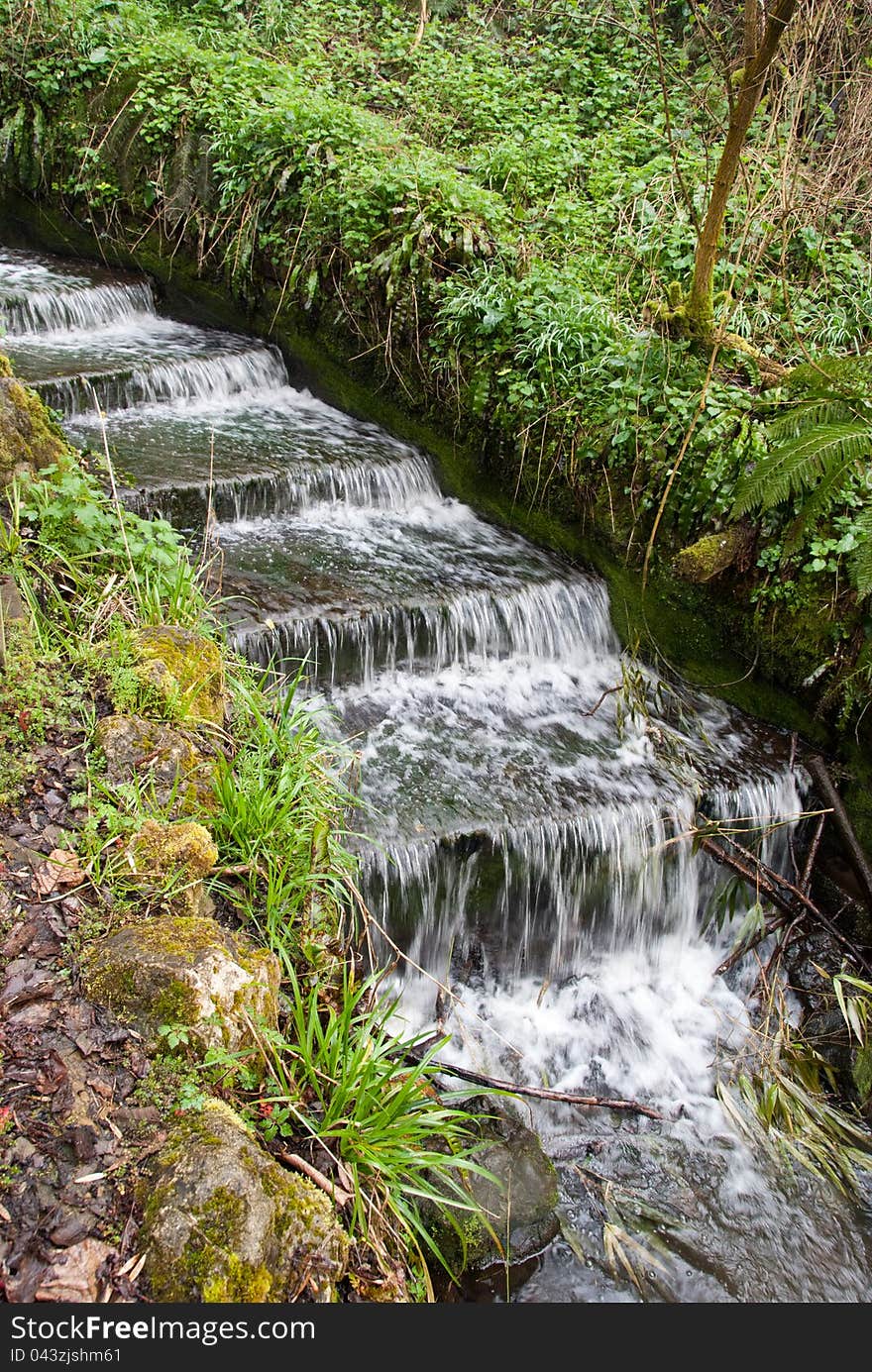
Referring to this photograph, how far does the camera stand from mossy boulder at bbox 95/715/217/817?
3.07 metres

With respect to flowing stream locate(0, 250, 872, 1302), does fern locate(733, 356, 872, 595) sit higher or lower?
higher

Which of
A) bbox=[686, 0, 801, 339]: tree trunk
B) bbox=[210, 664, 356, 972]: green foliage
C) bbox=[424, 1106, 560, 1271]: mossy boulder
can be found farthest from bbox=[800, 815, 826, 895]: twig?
bbox=[686, 0, 801, 339]: tree trunk

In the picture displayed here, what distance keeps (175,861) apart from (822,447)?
308 cm

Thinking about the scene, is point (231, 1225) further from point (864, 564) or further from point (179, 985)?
point (864, 564)

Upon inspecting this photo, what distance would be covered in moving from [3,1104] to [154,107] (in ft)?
27.2

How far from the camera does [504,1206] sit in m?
3.07

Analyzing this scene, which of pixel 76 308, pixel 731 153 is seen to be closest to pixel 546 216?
pixel 731 153

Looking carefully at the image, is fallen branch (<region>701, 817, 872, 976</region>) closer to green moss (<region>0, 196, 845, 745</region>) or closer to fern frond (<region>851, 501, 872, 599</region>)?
green moss (<region>0, 196, 845, 745</region>)

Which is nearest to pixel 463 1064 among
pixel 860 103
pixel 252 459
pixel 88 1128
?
pixel 88 1128

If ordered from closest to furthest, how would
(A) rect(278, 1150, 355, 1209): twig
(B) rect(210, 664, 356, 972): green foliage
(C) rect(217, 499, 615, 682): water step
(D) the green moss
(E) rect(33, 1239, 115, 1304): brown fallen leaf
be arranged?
(E) rect(33, 1239, 115, 1304): brown fallen leaf → (A) rect(278, 1150, 355, 1209): twig → (B) rect(210, 664, 356, 972): green foliage → (C) rect(217, 499, 615, 682): water step → (D) the green moss

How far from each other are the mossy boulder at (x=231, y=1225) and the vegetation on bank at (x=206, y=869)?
3 cm

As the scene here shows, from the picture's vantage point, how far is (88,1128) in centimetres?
210

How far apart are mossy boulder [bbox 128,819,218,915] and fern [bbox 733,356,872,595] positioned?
2894 mm

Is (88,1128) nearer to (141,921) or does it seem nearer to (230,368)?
(141,921)
